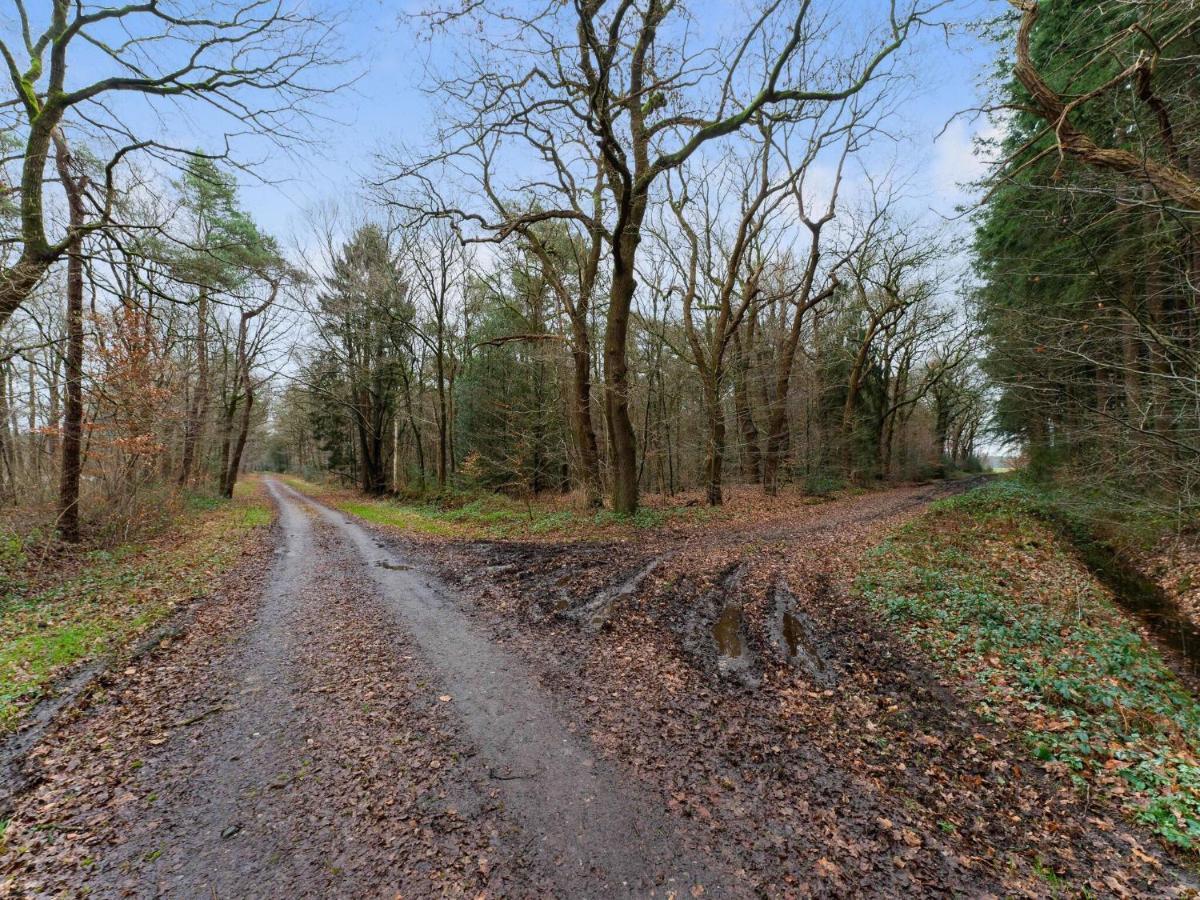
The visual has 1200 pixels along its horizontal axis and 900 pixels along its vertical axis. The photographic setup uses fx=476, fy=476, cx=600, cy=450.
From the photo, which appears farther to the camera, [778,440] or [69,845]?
[778,440]

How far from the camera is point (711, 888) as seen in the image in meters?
2.47

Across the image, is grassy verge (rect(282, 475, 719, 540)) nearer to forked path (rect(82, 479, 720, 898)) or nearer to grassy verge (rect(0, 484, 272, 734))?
grassy verge (rect(0, 484, 272, 734))

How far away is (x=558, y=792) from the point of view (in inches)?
123

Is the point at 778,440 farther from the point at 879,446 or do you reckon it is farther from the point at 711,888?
the point at 711,888

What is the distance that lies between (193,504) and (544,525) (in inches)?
563

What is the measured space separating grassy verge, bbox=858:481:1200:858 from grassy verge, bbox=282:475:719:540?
5675mm

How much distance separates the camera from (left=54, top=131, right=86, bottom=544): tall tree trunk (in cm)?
782

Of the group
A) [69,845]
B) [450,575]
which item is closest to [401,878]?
[69,845]

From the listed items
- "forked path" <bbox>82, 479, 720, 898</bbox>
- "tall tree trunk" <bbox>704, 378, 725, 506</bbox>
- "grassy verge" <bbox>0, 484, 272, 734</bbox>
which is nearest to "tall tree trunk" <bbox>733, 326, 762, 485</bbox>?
"tall tree trunk" <bbox>704, 378, 725, 506</bbox>

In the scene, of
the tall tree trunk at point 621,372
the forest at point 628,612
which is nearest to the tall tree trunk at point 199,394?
the forest at point 628,612

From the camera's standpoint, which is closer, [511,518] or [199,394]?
[511,518]

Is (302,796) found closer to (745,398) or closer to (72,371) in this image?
(72,371)

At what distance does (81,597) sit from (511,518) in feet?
29.5

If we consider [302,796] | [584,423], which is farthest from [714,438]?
[302,796]
